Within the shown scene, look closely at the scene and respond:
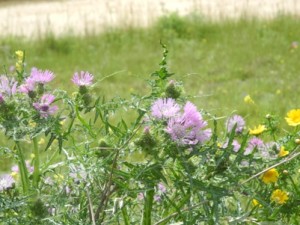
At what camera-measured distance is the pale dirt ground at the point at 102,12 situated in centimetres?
786

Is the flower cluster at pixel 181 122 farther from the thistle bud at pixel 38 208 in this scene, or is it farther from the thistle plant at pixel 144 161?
the thistle bud at pixel 38 208

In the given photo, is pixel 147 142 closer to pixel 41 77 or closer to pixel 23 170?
pixel 41 77

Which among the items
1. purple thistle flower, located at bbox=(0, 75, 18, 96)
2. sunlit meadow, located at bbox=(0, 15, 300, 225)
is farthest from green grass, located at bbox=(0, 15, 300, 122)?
purple thistle flower, located at bbox=(0, 75, 18, 96)

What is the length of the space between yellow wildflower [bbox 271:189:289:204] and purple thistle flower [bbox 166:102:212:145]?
361mm

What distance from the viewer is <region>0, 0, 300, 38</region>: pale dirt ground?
7.86 meters

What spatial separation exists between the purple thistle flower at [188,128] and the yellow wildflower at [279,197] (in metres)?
0.36

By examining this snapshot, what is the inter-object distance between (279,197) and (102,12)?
7934 mm

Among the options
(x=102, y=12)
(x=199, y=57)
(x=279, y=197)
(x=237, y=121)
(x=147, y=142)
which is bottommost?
(x=102, y=12)

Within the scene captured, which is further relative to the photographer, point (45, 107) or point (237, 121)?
point (237, 121)

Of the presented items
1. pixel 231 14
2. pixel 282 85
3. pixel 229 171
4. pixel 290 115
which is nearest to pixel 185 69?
pixel 282 85

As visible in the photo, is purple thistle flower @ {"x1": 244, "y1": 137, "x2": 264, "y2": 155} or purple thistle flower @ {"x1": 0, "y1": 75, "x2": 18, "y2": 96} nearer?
purple thistle flower @ {"x1": 0, "y1": 75, "x2": 18, "y2": 96}

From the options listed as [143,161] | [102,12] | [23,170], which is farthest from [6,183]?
[102,12]

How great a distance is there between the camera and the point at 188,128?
57.7 inches

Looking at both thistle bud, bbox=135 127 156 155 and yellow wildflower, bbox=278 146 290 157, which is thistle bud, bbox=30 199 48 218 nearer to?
thistle bud, bbox=135 127 156 155
